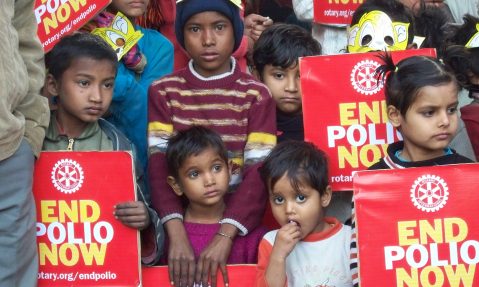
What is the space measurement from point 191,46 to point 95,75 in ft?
1.64

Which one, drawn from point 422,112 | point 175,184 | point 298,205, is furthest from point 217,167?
point 422,112

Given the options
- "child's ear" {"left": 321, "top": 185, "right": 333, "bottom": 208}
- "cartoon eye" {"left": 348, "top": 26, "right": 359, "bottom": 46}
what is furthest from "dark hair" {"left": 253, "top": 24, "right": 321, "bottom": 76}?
"child's ear" {"left": 321, "top": 185, "right": 333, "bottom": 208}

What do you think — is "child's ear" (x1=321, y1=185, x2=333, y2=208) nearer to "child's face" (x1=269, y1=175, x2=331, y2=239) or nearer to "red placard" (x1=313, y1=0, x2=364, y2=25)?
"child's face" (x1=269, y1=175, x2=331, y2=239)

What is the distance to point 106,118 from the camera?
205 inches

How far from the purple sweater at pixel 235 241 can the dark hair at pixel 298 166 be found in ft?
0.96

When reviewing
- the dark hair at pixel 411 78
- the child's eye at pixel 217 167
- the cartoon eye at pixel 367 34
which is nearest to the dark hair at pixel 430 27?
the cartoon eye at pixel 367 34

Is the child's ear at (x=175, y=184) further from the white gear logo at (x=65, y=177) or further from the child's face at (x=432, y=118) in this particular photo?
the child's face at (x=432, y=118)

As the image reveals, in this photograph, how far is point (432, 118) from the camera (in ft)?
13.9

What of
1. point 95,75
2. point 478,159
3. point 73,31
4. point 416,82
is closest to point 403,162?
point 416,82

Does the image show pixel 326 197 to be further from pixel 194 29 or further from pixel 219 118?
pixel 194 29

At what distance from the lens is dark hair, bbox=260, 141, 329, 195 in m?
4.32

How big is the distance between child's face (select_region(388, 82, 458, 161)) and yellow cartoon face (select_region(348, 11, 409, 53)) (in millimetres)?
773

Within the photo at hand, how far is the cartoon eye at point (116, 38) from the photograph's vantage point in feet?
16.9

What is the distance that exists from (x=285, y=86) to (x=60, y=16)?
1175 mm
